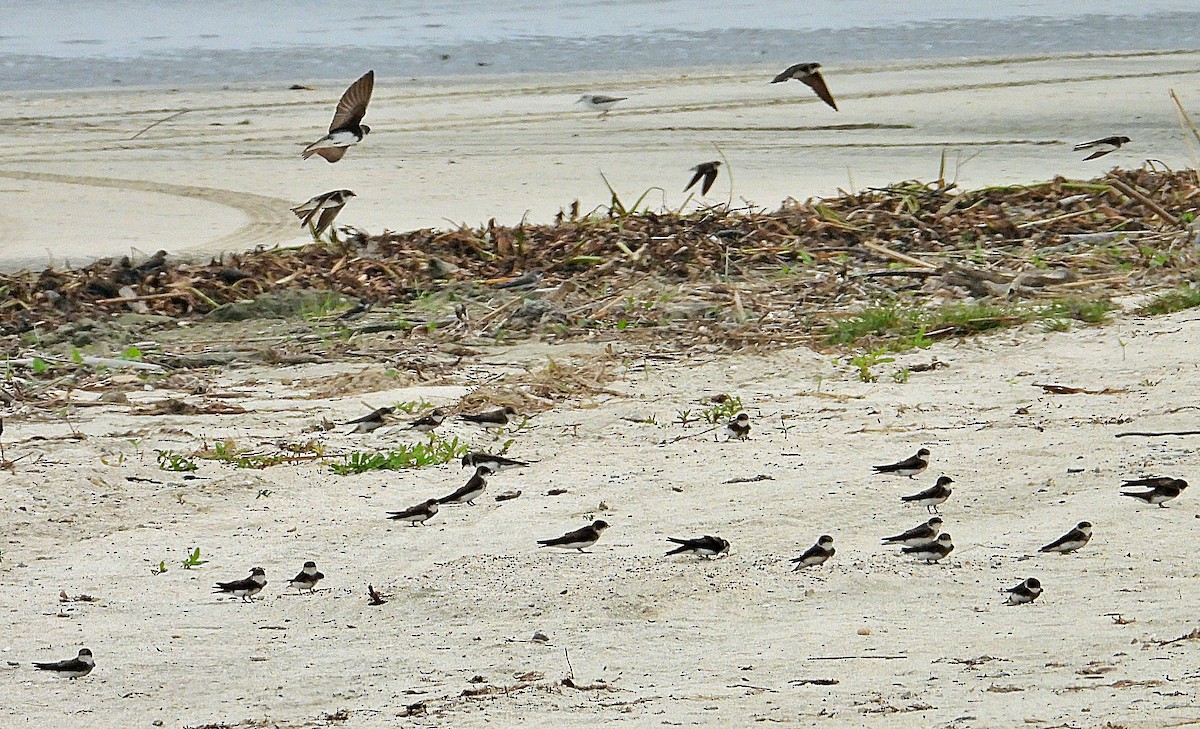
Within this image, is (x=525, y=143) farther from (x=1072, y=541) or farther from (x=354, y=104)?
(x=1072, y=541)

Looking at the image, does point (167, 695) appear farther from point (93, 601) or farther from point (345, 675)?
point (93, 601)

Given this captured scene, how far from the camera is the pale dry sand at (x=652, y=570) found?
330 cm

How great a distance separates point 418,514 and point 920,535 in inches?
57.1

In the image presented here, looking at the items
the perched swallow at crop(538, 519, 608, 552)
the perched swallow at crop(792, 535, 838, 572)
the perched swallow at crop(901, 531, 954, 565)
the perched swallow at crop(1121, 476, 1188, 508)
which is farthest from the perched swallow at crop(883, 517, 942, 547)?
the perched swallow at crop(538, 519, 608, 552)

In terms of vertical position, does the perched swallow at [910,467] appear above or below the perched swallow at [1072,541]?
below

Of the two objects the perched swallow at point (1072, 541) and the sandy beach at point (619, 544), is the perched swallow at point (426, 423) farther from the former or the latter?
the perched swallow at point (1072, 541)

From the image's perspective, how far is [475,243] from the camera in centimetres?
882

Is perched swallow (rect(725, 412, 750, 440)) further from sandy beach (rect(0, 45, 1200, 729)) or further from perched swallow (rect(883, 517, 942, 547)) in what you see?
perched swallow (rect(883, 517, 942, 547))

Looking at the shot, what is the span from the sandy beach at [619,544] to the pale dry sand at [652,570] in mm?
12

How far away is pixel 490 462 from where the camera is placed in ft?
16.8

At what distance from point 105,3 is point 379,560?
3686 centimetres

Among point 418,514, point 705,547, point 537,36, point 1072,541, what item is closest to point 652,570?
point 705,547

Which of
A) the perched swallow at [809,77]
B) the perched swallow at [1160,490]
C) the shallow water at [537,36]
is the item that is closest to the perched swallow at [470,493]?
the perched swallow at [1160,490]

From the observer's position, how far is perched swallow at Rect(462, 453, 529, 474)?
5.12 metres
